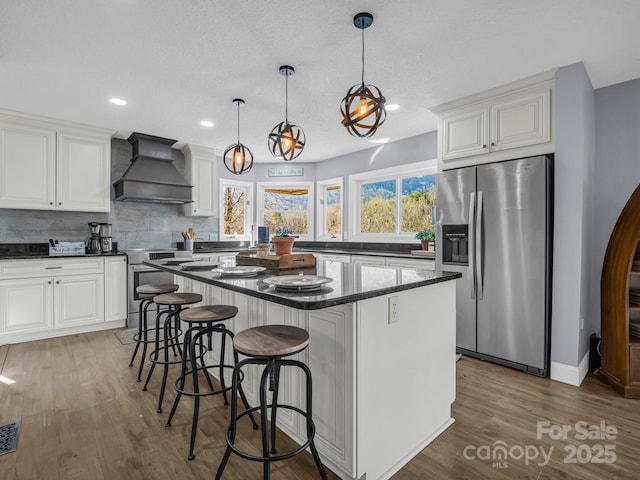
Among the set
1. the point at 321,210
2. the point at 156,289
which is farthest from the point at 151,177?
the point at 321,210

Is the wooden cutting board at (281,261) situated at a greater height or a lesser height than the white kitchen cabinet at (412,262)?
greater

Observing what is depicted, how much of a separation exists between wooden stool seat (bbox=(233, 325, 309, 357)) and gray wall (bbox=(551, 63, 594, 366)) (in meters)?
2.34

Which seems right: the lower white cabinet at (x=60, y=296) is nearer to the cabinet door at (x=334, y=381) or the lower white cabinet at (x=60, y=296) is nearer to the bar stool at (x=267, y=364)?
the bar stool at (x=267, y=364)

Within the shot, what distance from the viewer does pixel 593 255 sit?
3062 mm

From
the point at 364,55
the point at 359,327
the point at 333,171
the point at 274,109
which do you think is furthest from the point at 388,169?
the point at 359,327

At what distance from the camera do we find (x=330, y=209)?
19.5 feet

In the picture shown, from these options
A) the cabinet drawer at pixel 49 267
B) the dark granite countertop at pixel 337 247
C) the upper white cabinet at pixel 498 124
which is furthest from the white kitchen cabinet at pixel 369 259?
the cabinet drawer at pixel 49 267

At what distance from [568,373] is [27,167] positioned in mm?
5760

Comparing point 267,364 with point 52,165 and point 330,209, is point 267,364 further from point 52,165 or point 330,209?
point 330,209

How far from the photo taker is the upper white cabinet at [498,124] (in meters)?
2.79

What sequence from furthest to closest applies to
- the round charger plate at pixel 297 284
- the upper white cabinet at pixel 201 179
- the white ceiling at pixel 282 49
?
the upper white cabinet at pixel 201 179, the white ceiling at pixel 282 49, the round charger plate at pixel 297 284

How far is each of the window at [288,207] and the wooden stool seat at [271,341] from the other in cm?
453

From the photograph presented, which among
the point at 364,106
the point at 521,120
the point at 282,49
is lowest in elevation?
the point at 364,106

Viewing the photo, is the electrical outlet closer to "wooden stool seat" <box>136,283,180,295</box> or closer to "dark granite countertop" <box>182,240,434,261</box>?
"wooden stool seat" <box>136,283,180,295</box>
